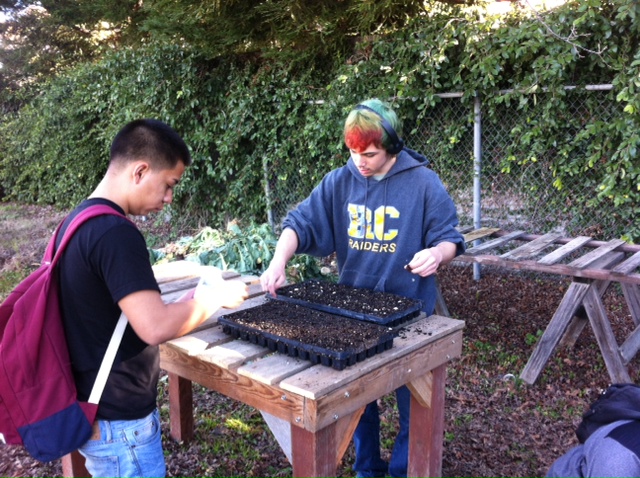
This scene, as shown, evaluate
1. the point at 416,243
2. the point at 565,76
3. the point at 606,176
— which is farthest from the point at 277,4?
the point at 416,243

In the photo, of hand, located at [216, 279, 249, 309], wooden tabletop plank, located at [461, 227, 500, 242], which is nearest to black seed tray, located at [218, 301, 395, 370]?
hand, located at [216, 279, 249, 309]

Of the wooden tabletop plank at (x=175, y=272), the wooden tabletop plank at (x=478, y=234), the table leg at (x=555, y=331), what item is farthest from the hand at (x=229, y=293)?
the wooden tabletop plank at (x=478, y=234)

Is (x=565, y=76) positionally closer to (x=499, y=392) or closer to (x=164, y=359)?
(x=499, y=392)

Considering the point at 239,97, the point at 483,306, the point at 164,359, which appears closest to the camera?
the point at 164,359

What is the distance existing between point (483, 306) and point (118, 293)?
4.61 metres

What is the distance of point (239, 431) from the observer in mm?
3617

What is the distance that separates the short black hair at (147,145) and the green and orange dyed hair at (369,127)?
2.71 feet

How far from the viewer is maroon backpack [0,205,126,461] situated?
163cm

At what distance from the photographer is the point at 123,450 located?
1816 millimetres

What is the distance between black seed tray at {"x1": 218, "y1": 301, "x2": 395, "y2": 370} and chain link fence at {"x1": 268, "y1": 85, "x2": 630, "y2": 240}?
405cm

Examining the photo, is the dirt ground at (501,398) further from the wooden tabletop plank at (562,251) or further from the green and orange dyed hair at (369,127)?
the green and orange dyed hair at (369,127)

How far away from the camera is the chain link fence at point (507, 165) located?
540cm

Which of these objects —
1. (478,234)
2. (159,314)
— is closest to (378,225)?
(159,314)

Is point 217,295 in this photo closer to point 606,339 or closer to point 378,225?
point 378,225
